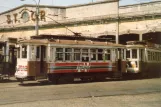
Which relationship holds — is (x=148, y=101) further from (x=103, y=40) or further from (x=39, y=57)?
(x=103, y=40)

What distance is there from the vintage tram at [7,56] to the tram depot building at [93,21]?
9560 millimetres

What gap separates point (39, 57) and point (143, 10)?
916 inches

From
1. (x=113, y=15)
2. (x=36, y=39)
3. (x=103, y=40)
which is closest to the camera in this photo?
(x=36, y=39)

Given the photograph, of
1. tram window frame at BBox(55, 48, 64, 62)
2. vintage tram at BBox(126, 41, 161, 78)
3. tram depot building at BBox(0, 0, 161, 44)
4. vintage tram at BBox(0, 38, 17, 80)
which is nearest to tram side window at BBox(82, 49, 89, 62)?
tram window frame at BBox(55, 48, 64, 62)

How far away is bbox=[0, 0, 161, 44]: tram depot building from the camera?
38156mm

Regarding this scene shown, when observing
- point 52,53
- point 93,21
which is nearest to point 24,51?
point 52,53

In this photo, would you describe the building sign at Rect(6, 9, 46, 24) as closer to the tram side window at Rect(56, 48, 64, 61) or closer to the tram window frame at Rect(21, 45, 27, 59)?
the tram side window at Rect(56, 48, 64, 61)

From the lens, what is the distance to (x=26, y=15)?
54.2 m

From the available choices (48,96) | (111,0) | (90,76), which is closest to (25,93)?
(48,96)

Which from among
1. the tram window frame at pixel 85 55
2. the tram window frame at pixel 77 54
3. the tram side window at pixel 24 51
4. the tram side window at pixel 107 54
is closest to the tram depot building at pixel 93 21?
the tram side window at pixel 107 54

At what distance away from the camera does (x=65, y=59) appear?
1881 centimetres

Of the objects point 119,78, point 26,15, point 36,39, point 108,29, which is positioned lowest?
point 119,78

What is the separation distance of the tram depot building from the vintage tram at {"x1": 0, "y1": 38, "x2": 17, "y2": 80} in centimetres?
956

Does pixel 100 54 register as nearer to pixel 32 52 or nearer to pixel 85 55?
pixel 85 55
